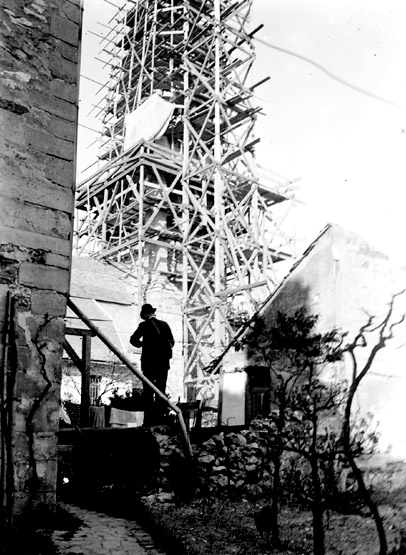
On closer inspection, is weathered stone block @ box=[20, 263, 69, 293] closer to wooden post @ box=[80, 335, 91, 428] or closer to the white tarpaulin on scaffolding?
wooden post @ box=[80, 335, 91, 428]

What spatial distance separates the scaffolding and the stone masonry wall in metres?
10.9

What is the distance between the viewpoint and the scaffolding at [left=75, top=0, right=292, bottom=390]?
17969 millimetres

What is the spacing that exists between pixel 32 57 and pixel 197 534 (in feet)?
15.4

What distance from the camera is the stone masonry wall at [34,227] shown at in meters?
4.59

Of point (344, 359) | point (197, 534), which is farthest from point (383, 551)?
point (344, 359)

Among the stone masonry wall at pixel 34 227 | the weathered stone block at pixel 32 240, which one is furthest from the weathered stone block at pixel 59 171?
the weathered stone block at pixel 32 240

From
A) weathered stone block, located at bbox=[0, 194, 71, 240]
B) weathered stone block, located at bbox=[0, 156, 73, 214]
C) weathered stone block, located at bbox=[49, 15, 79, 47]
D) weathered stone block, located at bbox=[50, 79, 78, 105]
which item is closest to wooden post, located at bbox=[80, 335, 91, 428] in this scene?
weathered stone block, located at bbox=[0, 194, 71, 240]

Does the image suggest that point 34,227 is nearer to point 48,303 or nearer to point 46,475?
point 48,303

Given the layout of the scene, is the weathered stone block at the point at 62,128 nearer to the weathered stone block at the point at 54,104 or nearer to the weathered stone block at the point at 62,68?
the weathered stone block at the point at 54,104

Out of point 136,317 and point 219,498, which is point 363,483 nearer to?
point 219,498

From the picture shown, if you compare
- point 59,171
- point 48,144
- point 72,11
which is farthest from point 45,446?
point 72,11

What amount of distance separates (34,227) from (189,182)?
51.8 ft

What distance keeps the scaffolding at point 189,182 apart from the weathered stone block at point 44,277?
10.9m

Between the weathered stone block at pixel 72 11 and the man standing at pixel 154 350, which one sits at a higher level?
the weathered stone block at pixel 72 11
